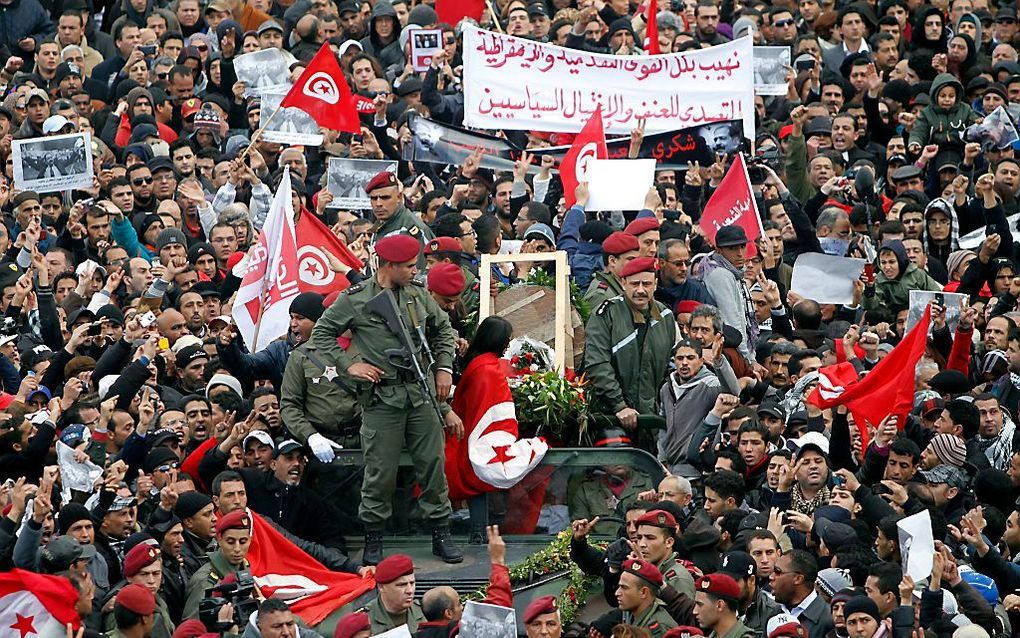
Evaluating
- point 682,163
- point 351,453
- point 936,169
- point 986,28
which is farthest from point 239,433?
point 986,28

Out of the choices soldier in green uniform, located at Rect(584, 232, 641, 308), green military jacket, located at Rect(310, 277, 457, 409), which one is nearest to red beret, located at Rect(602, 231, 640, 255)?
soldier in green uniform, located at Rect(584, 232, 641, 308)

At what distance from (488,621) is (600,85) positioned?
9727mm

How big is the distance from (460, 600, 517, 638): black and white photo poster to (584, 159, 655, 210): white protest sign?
661 centimetres

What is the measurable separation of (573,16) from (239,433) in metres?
9.95

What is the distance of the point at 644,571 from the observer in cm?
1617

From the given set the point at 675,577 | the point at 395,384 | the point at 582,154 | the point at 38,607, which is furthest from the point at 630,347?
the point at 38,607

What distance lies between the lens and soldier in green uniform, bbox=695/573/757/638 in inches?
627

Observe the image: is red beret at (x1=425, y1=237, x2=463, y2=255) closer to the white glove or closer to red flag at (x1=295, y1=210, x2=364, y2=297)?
red flag at (x1=295, y1=210, x2=364, y2=297)

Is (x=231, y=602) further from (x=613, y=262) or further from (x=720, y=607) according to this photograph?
(x=613, y=262)

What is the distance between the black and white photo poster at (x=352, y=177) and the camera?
2358 cm

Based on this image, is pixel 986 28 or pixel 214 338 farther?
pixel 986 28

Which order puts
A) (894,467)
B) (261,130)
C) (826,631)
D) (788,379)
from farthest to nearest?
(261,130)
(788,379)
(894,467)
(826,631)

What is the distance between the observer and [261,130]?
77.2ft

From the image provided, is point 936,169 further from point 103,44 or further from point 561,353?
point 103,44
